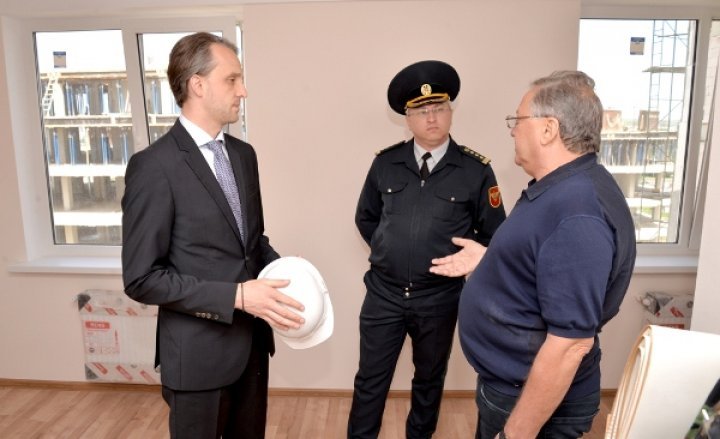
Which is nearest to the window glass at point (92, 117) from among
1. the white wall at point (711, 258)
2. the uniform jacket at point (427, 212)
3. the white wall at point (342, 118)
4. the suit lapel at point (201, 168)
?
the white wall at point (342, 118)

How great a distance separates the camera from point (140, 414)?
2.83 m

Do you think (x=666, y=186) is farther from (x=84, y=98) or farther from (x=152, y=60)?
(x=84, y=98)

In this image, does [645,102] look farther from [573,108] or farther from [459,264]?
[573,108]

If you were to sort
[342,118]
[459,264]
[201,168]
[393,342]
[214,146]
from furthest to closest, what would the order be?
1. [342,118]
2. [393,342]
3. [459,264]
4. [214,146]
5. [201,168]

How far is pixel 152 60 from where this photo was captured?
3002 mm

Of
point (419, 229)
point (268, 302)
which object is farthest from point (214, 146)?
point (419, 229)

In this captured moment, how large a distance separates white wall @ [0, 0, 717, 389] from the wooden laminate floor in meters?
0.14

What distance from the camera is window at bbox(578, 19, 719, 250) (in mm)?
2982

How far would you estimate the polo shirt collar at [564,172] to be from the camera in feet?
4.09

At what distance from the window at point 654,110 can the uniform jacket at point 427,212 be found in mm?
1269

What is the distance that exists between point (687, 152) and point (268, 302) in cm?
284

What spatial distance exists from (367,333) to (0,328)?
2.31 metres

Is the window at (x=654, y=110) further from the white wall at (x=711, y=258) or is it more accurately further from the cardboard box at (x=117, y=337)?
the cardboard box at (x=117, y=337)

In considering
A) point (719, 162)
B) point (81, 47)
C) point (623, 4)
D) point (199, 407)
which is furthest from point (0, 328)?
point (623, 4)
